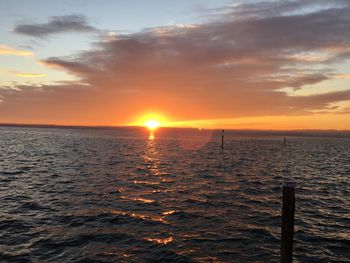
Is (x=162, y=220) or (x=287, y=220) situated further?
(x=162, y=220)

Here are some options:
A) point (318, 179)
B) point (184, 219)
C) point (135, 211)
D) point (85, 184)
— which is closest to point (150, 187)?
Answer: point (85, 184)

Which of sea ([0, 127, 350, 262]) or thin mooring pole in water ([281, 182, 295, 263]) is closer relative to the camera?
thin mooring pole in water ([281, 182, 295, 263])

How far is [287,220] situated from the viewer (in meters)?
11.8

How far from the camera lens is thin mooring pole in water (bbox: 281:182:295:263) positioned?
11.5 meters

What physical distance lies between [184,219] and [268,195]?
1166cm

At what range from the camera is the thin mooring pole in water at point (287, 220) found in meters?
11.5

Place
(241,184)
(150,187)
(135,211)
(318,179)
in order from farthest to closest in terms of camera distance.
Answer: (318,179), (241,184), (150,187), (135,211)

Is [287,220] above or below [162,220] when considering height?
above

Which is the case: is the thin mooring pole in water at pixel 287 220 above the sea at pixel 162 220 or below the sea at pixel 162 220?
above

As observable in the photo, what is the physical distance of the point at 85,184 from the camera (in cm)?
3391

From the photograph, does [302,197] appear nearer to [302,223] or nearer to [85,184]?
[302,223]

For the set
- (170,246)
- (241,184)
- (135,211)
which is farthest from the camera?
(241,184)

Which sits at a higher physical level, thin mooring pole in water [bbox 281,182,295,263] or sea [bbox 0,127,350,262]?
thin mooring pole in water [bbox 281,182,295,263]

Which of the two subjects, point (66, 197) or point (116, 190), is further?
point (116, 190)
